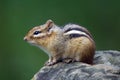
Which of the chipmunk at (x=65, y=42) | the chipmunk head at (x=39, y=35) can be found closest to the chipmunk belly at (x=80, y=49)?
the chipmunk at (x=65, y=42)

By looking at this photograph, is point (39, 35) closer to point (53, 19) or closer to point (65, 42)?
point (65, 42)

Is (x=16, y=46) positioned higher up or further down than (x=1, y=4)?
further down

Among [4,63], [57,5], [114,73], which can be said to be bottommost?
[114,73]

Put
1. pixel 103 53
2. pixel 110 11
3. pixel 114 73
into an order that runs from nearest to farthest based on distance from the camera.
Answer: pixel 114 73, pixel 103 53, pixel 110 11

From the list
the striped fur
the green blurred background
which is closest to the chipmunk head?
the striped fur

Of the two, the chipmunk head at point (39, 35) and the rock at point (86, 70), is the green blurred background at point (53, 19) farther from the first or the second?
the chipmunk head at point (39, 35)

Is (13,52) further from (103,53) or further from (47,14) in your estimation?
(103,53)

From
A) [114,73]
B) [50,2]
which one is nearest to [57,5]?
[50,2]

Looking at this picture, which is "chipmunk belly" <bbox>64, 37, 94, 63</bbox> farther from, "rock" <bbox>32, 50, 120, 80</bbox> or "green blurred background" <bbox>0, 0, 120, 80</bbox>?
"green blurred background" <bbox>0, 0, 120, 80</bbox>
